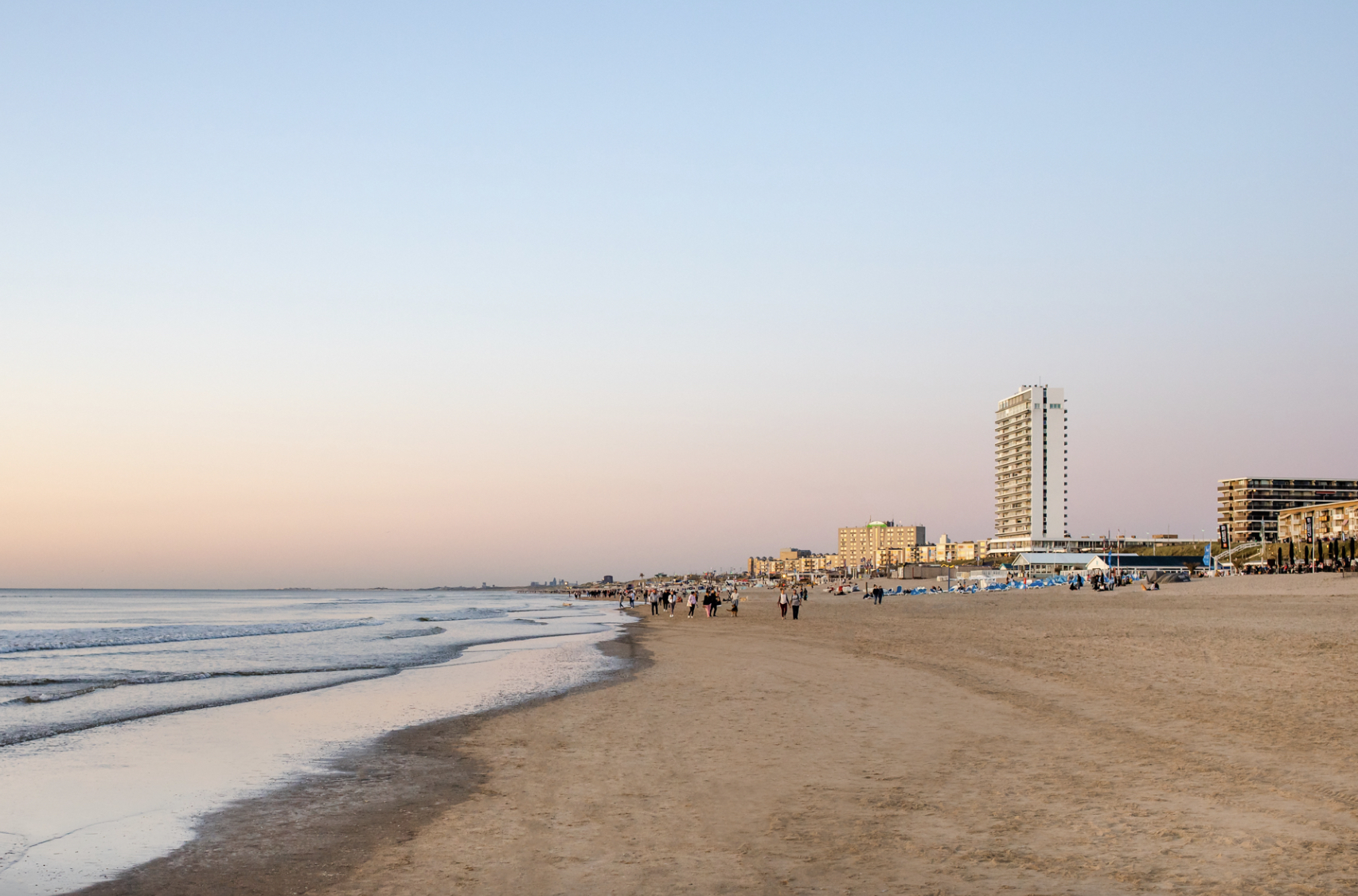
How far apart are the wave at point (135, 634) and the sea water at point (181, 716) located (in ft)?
1.71

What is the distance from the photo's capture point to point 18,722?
16.8 m

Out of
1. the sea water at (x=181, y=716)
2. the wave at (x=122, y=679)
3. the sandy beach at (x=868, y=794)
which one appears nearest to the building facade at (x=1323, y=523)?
the sea water at (x=181, y=716)

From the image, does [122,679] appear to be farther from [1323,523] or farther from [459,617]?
[1323,523]

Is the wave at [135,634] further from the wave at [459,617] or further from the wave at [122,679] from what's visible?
the wave at [122,679]

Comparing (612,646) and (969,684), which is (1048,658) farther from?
(612,646)

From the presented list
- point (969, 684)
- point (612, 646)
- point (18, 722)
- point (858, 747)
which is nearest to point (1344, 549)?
point (612, 646)

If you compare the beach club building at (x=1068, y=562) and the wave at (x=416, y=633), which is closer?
the wave at (x=416, y=633)

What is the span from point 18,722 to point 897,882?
17.0 meters

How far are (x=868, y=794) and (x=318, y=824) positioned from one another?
18.1 ft

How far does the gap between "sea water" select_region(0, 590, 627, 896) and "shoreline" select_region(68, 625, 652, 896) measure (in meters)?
0.40

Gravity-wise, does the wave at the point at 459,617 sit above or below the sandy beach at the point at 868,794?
below

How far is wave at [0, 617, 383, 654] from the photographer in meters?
40.0

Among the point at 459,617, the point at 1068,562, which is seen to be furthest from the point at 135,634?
the point at 1068,562

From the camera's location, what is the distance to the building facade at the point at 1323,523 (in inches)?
4633
